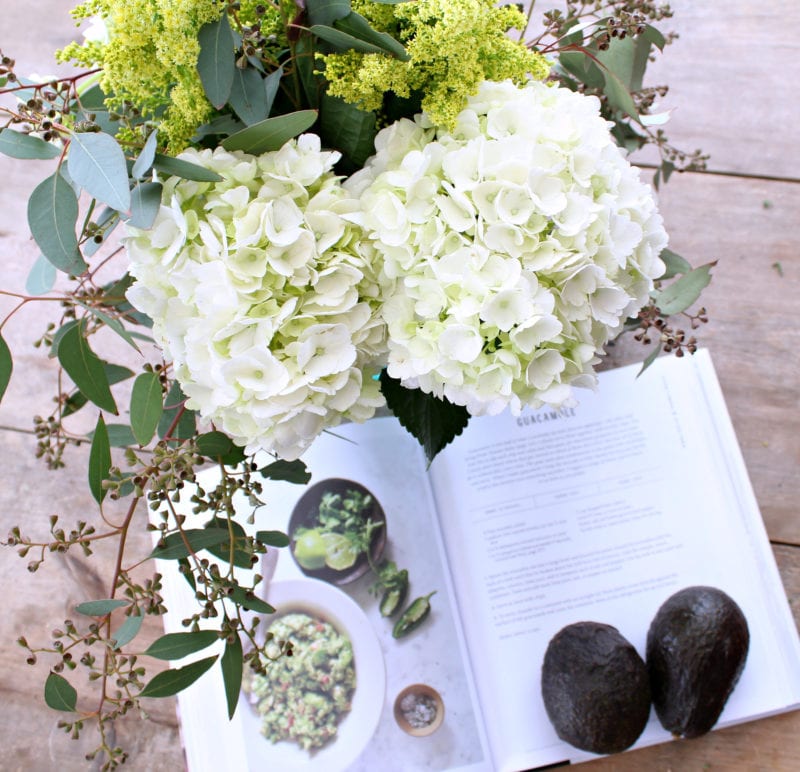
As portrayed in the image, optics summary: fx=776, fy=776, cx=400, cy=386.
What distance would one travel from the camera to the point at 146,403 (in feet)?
1.52

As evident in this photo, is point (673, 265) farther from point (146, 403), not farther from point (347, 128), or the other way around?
point (146, 403)

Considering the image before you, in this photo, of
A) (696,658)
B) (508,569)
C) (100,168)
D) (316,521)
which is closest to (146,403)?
(100,168)

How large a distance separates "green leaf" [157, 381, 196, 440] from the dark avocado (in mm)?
360

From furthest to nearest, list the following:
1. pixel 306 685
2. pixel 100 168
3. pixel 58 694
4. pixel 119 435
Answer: pixel 306 685
pixel 119 435
pixel 58 694
pixel 100 168

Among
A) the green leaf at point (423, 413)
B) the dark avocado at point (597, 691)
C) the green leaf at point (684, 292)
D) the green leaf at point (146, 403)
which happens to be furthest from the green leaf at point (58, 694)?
the green leaf at point (684, 292)

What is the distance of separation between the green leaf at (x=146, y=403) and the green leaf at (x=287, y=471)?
0.32 feet

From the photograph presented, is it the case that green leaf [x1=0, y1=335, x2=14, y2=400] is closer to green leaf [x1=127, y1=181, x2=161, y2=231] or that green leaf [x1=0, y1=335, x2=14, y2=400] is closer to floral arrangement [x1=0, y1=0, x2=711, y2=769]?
floral arrangement [x1=0, y1=0, x2=711, y2=769]

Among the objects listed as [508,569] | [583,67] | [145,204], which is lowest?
[508,569]

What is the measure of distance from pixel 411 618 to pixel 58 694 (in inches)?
12.0

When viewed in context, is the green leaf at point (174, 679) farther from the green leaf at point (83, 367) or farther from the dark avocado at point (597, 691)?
the dark avocado at point (597, 691)

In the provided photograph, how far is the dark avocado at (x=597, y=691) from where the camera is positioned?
0.63 metres

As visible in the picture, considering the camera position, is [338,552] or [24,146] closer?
[24,146]

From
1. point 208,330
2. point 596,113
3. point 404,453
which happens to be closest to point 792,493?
point 404,453

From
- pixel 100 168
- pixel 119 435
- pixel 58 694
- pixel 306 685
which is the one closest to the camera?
pixel 100 168
